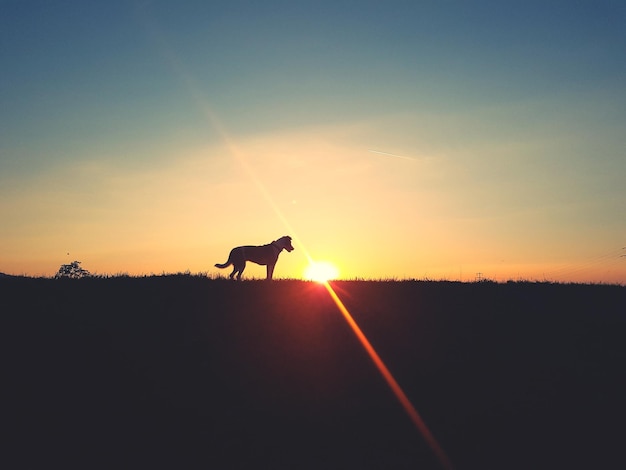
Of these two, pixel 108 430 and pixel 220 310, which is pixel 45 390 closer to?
pixel 108 430

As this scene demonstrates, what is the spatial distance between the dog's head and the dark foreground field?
4181 mm

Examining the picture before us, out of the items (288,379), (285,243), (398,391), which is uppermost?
(285,243)

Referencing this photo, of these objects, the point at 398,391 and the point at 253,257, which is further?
the point at 253,257

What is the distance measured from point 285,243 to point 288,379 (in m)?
11.9

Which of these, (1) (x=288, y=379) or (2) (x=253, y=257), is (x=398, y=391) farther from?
(2) (x=253, y=257)

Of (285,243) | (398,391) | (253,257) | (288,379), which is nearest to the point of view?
(398,391)

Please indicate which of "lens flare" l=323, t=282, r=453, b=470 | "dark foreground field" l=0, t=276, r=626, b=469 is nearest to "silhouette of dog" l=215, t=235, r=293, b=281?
"dark foreground field" l=0, t=276, r=626, b=469

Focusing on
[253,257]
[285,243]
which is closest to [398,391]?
[253,257]

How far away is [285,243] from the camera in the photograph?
89.5ft

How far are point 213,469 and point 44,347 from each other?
26.2 ft

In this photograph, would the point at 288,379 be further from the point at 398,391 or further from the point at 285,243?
the point at 285,243

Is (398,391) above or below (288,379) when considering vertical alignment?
below

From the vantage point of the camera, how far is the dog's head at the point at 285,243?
26938mm

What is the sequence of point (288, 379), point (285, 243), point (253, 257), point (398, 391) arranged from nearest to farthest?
point (398, 391) < point (288, 379) < point (253, 257) < point (285, 243)
